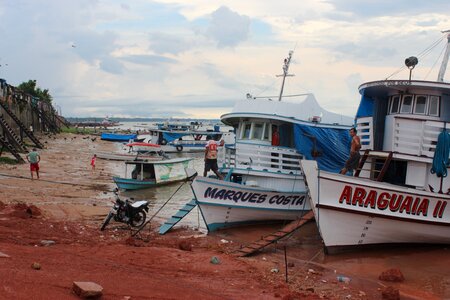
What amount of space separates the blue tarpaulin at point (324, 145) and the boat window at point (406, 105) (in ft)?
8.37

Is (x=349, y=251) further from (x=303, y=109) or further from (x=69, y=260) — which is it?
(x=69, y=260)

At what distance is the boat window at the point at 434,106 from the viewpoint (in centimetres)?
1291

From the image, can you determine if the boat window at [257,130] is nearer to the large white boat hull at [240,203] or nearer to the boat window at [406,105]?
the large white boat hull at [240,203]

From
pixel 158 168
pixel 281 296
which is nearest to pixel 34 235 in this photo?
pixel 281 296

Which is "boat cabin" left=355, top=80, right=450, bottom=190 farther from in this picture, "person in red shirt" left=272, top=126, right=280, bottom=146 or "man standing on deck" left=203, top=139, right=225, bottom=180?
"man standing on deck" left=203, top=139, right=225, bottom=180

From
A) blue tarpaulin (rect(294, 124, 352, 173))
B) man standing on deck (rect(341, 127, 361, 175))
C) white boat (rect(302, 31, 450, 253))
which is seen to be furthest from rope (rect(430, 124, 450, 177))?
blue tarpaulin (rect(294, 124, 352, 173))

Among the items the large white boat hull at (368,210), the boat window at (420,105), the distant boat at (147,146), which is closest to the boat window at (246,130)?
the large white boat hull at (368,210)

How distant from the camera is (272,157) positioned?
48.5ft

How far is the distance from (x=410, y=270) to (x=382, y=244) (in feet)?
4.42

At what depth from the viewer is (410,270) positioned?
11016 mm

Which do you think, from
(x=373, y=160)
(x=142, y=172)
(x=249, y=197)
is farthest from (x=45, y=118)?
(x=373, y=160)

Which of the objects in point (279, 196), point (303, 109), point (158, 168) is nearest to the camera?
point (279, 196)

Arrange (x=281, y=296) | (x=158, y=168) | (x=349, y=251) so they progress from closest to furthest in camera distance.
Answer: (x=281, y=296) < (x=349, y=251) < (x=158, y=168)

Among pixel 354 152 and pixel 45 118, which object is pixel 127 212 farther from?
pixel 45 118
